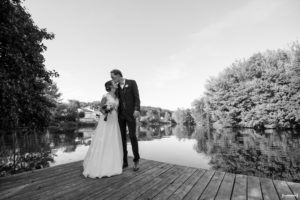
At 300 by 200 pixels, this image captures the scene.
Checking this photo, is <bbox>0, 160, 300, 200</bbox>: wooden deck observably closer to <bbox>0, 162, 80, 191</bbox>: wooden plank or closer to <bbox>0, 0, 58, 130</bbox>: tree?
<bbox>0, 162, 80, 191</bbox>: wooden plank

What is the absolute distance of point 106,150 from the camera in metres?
4.34

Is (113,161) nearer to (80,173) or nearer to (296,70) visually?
(80,173)

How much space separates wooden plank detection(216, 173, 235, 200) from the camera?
2988 millimetres

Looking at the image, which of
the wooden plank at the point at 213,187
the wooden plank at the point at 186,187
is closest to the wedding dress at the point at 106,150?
the wooden plank at the point at 186,187

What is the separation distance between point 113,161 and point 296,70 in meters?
31.3

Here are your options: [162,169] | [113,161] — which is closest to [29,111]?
[113,161]

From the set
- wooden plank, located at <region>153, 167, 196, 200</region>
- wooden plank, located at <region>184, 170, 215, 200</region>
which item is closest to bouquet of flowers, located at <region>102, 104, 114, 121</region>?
wooden plank, located at <region>153, 167, 196, 200</region>

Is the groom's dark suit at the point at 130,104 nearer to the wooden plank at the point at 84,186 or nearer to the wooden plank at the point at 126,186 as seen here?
the wooden plank at the point at 126,186

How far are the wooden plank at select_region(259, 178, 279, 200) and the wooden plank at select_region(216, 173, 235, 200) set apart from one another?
0.54 metres

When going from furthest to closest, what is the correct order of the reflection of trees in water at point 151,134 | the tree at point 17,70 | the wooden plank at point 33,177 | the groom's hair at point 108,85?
1. the reflection of trees in water at point 151,134
2. the tree at point 17,70
3. the groom's hair at point 108,85
4. the wooden plank at point 33,177

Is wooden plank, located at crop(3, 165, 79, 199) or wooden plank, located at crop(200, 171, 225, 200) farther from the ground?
wooden plank, located at crop(3, 165, 79, 199)

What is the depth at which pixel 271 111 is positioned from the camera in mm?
28672

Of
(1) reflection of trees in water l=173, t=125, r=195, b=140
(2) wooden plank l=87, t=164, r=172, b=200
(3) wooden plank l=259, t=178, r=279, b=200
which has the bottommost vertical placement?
(1) reflection of trees in water l=173, t=125, r=195, b=140

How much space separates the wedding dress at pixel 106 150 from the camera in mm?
4199
